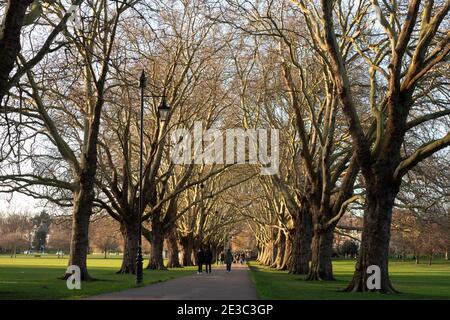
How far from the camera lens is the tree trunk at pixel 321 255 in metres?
25.9

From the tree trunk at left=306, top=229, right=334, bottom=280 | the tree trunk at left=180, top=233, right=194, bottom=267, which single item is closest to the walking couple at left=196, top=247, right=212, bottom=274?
the tree trunk at left=306, top=229, right=334, bottom=280

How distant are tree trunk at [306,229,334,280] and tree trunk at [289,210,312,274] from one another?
7.02 meters

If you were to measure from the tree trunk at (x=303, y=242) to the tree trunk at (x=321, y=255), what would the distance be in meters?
7.02

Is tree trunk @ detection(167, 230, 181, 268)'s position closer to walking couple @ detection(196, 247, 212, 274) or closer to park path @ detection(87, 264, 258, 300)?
walking couple @ detection(196, 247, 212, 274)

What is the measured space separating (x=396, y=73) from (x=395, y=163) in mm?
2774

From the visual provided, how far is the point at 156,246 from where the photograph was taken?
40688 mm

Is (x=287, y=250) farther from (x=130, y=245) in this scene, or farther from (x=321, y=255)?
(x=321, y=255)

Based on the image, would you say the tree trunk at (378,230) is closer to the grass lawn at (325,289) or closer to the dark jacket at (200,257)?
the grass lawn at (325,289)

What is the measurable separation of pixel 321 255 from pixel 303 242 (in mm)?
7756

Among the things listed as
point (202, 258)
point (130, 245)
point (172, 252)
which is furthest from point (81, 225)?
point (172, 252)

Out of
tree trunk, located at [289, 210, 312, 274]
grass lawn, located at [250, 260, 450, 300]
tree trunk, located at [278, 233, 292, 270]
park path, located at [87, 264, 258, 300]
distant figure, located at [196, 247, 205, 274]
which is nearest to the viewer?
park path, located at [87, 264, 258, 300]

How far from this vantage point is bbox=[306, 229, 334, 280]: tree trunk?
25.9m
